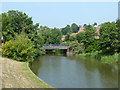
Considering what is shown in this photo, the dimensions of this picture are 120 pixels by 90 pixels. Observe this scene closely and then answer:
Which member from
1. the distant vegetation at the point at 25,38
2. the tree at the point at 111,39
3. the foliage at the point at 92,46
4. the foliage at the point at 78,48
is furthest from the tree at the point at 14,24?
the foliage at the point at 92,46

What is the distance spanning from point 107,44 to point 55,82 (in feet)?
47.8

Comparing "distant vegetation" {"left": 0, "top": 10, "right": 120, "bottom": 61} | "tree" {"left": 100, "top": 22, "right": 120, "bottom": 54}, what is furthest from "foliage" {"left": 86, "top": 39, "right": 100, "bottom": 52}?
"tree" {"left": 100, "top": 22, "right": 120, "bottom": 54}

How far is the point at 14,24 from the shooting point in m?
27.2

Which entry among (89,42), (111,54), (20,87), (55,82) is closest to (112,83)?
(55,82)

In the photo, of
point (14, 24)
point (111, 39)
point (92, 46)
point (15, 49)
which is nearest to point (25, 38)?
point (15, 49)

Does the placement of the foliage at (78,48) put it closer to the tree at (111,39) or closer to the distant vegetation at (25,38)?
the distant vegetation at (25,38)

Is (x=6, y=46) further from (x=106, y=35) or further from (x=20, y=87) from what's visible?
(x=106, y=35)

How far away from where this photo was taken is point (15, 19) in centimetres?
2686

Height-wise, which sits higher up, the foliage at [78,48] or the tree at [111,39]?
the tree at [111,39]

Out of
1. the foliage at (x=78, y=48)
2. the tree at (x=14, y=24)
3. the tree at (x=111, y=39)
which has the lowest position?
the foliage at (x=78, y=48)

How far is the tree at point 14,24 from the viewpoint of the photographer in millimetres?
25547

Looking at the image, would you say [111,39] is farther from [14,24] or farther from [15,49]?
Answer: [14,24]

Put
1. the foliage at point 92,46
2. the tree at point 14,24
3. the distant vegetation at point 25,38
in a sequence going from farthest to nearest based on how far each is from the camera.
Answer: the foliage at point 92,46, the tree at point 14,24, the distant vegetation at point 25,38

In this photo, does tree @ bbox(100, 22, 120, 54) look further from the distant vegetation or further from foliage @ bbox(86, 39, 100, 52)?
foliage @ bbox(86, 39, 100, 52)
